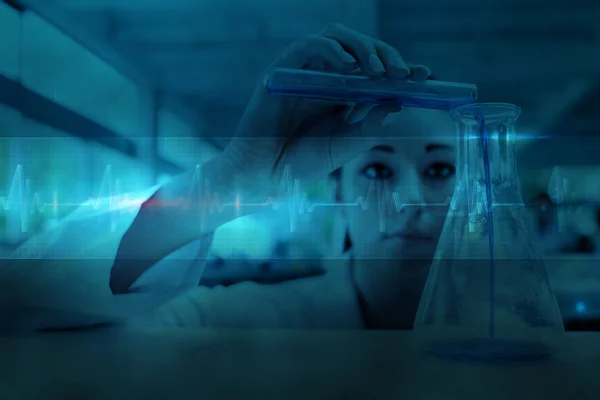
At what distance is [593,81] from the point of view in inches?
43.2

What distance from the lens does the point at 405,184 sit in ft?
3.68

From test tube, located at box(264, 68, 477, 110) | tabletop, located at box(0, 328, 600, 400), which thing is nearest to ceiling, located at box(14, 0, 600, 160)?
test tube, located at box(264, 68, 477, 110)

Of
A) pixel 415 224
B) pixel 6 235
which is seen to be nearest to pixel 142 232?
pixel 6 235

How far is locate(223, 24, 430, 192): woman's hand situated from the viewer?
103 cm

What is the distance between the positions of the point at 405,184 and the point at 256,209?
1.01 ft

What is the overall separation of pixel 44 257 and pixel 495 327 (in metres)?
1.00

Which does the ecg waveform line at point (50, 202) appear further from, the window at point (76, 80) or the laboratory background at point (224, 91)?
the window at point (76, 80)

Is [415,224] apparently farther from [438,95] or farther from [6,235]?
[6,235]

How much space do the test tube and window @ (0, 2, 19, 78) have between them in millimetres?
613

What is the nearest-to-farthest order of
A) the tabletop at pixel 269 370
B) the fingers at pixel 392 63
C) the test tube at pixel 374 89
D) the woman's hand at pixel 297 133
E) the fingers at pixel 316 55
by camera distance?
the tabletop at pixel 269 370 → the test tube at pixel 374 89 → the fingers at pixel 392 63 → the fingers at pixel 316 55 → the woman's hand at pixel 297 133

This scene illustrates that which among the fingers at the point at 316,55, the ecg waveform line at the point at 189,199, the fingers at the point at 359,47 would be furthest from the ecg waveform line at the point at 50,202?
the fingers at the point at 359,47

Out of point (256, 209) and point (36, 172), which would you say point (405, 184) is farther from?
point (36, 172)

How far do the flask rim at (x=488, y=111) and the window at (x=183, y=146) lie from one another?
0.76m

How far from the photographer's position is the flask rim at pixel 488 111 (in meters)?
0.37
